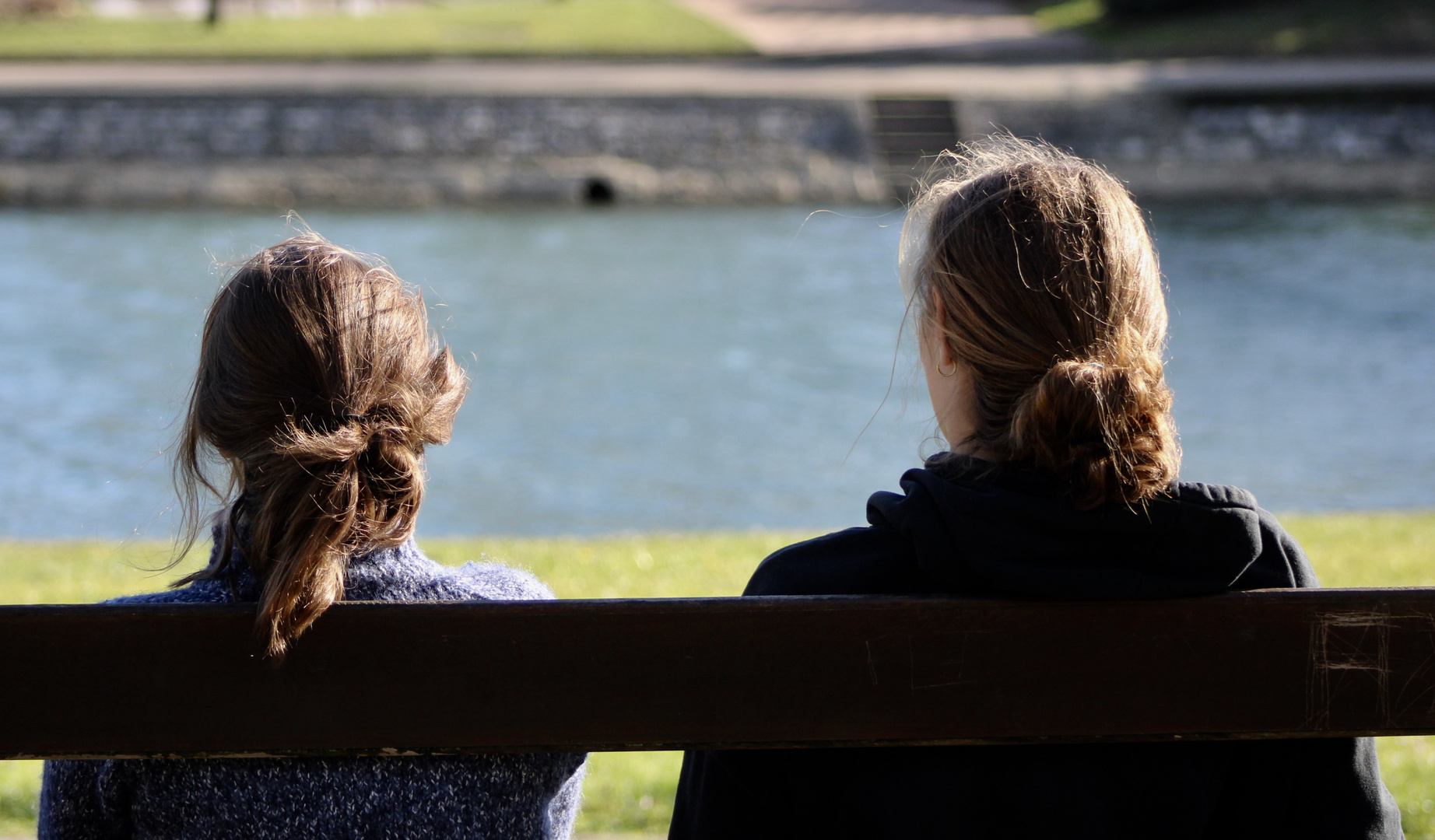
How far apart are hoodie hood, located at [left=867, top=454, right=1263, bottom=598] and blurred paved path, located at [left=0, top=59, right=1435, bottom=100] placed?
22072mm

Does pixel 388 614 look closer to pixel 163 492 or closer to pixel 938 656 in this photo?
pixel 938 656

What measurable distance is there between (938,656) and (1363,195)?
76.8 feet

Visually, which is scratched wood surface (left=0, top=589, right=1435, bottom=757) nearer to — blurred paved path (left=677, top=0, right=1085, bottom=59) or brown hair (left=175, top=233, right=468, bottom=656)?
brown hair (left=175, top=233, right=468, bottom=656)

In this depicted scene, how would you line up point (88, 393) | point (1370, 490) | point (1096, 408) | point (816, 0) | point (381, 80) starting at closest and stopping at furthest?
1. point (1096, 408)
2. point (1370, 490)
3. point (88, 393)
4. point (381, 80)
5. point (816, 0)

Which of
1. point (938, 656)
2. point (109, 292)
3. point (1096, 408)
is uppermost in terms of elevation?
point (1096, 408)

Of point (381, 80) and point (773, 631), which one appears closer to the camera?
point (773, 631)

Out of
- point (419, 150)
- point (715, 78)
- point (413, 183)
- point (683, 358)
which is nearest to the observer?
point (683, 358)

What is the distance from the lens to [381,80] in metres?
23.8

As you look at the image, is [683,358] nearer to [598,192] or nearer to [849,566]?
[598,192]

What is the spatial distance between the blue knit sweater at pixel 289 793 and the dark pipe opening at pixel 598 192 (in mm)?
A: 20773

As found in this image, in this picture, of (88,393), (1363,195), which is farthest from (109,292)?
(1363,195)

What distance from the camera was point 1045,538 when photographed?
1402mm

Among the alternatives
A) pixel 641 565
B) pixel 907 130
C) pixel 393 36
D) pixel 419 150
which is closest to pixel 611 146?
pixel 419 150

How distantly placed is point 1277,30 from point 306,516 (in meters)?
A: 31.1
